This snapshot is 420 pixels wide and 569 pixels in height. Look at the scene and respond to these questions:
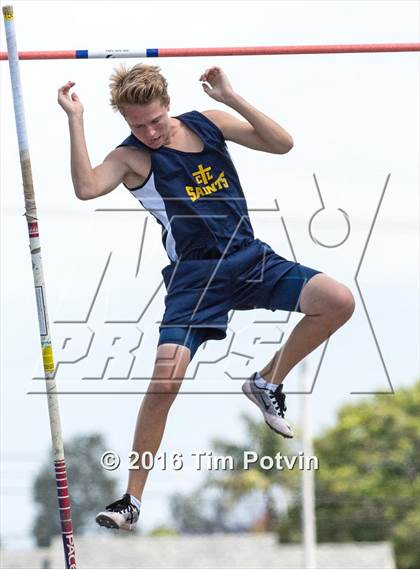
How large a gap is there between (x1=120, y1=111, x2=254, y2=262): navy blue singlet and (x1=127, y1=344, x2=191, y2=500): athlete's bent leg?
570 mm

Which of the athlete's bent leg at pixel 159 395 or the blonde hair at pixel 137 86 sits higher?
the blonde hair at pixel 137 86

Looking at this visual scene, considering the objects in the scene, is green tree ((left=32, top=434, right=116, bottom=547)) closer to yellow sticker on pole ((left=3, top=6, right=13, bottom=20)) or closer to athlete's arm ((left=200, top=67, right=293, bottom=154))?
athlete's arm ((left=200, top=67, right=293, bottom=154))

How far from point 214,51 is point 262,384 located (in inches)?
74.5

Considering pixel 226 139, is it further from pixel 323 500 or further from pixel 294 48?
pixel 323 500

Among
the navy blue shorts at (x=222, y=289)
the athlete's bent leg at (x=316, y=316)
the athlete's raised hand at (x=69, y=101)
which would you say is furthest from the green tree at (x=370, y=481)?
the athlete's raised hand at (x=69, y=101)

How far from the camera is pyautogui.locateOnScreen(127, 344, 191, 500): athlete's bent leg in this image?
763 cm

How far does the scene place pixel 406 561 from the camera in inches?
1475

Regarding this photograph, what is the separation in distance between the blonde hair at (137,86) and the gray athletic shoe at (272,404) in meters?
1.67

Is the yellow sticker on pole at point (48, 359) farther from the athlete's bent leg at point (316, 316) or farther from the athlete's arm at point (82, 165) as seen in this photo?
the athlete's bent leg at point (316, 316)

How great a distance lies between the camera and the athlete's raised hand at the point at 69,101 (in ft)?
24.9

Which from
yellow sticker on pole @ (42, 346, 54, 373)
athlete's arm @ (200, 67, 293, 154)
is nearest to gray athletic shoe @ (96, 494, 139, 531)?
yellow sticker on pole @ (42, 346, 54, 373)

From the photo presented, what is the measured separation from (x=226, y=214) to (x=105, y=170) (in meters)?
0.70

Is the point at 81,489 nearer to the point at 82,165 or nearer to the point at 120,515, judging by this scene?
the point at 120,515

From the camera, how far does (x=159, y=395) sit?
7.65 m
